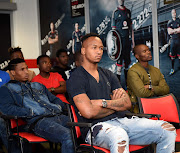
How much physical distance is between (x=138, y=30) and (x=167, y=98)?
2219mm

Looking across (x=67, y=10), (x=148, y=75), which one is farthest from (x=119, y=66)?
(x=67, y=10)

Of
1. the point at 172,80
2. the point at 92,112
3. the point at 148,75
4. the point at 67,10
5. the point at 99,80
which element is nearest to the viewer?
the point at 92,112

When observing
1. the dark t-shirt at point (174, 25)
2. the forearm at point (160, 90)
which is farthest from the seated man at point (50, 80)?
the dark t-shirt at point (174, 25)

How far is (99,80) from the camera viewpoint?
3.07 meters

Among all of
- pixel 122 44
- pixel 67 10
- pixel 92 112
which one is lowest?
pixel 92 112

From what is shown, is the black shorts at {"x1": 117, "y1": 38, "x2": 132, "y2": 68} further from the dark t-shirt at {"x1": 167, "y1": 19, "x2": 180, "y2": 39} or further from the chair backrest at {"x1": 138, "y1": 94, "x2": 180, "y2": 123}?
the chair backrest at {"x1": 138, "y1": 94, "x2": 180, "y2": 123}

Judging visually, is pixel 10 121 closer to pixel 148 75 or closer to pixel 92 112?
pixel 92 112

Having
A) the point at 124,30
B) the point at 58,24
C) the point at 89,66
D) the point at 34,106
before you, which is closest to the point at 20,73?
the point at 34,106

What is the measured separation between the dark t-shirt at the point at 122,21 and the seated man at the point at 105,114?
9.25ft

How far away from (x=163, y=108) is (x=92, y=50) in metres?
1.20

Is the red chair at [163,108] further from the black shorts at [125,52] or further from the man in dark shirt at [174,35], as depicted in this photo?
→ the black shorts at [125,52]

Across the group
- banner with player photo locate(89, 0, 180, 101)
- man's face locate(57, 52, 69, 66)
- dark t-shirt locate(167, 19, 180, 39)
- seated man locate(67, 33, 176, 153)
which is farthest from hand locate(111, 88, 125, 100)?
man's face locate(57, 52, 69, 66)

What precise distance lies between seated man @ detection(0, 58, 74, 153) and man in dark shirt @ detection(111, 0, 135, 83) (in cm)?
231

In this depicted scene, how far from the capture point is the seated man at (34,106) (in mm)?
3328
